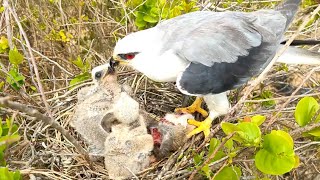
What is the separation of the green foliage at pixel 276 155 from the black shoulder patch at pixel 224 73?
662 millimetres

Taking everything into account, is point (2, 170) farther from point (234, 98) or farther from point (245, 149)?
point (234, 98)

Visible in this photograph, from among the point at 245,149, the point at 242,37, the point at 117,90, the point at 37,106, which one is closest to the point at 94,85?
the point at 117,90

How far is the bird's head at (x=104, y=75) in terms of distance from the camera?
2371 mm

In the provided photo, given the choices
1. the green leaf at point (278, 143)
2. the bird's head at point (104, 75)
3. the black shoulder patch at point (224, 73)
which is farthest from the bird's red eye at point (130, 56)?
the green leaf at point (278, 143)

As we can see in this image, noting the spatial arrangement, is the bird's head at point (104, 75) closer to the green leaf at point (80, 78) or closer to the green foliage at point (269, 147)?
the green leaf at point (80, 78)

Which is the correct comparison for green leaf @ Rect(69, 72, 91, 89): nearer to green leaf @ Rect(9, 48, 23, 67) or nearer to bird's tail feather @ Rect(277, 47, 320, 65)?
green leaf @ Rect(9, 48, 23, 67)

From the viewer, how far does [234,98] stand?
2.67m

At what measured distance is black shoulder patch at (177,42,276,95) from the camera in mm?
2170

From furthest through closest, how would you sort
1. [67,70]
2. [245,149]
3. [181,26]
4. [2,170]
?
[67,70] → [181,26] → [245,149] → [2,170]

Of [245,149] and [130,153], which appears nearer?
[245,149]

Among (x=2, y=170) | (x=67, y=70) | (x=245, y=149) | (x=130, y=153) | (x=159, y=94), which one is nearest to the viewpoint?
(x=2, y=170)

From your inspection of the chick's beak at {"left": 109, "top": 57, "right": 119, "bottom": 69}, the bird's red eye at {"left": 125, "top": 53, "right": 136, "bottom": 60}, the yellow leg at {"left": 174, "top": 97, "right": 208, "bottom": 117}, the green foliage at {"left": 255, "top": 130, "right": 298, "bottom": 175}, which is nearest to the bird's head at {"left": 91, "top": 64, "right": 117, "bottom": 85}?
the chick's beak at {"left": 109, "top": 57, "right": 119, "bottom": 69}

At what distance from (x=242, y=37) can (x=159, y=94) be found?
641mm

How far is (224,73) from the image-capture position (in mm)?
2258
